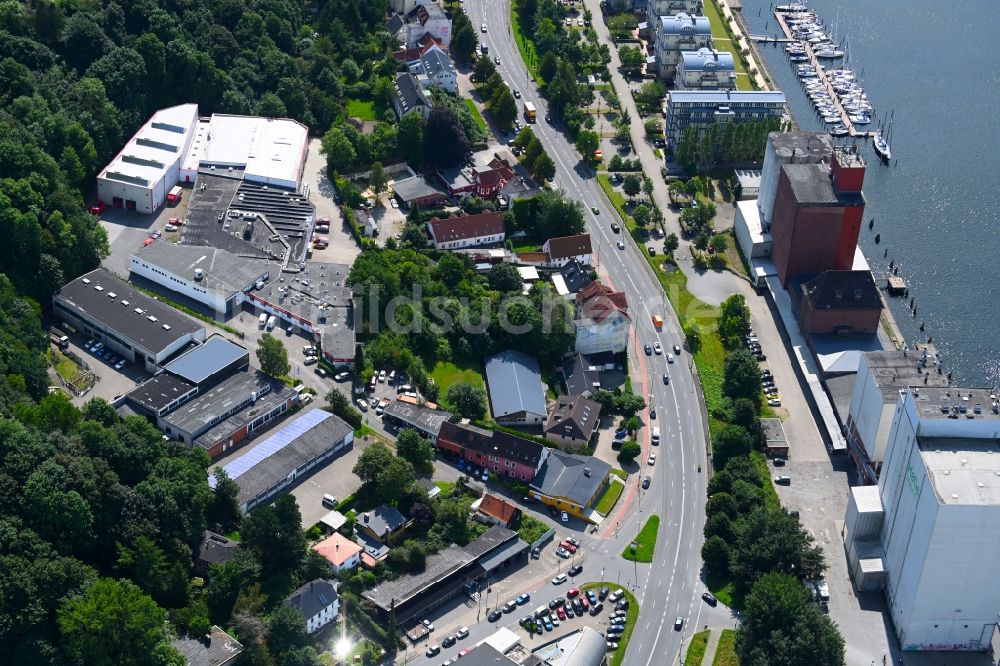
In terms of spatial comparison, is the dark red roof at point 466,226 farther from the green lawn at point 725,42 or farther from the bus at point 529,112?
the green lawn at point 725,42

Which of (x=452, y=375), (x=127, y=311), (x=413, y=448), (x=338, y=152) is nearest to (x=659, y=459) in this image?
(x=452, y=375)

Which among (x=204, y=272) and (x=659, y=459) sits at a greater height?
(x=204, y=272)

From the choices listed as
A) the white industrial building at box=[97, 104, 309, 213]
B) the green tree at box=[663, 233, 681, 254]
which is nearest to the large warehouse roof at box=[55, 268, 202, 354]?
the white industrial building at box=[97, 104, 309, 213]

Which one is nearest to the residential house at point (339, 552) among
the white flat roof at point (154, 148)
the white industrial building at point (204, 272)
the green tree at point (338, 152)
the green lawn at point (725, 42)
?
the white industrial building at point (204, 272)

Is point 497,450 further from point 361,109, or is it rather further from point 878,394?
point 361,109

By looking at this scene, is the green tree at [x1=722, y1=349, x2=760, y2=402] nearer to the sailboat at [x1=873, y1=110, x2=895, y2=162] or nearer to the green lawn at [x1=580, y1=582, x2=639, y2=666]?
the green lawn at [x1=580, y1=582, x2=639, y2=666]
